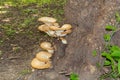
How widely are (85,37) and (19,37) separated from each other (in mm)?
2555

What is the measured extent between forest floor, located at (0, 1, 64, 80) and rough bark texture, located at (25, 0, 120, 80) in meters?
0.66

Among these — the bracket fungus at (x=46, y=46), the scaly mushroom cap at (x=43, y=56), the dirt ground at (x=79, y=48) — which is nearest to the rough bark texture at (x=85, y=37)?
the dirt ground at (x=79, y=48)

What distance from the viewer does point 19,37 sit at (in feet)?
20.0

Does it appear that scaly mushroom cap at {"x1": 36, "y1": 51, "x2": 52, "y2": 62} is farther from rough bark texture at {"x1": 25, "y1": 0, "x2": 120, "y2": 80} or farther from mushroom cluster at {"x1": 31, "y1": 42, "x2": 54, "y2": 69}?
rough bark texture at {"x1": 25, "y1": 0, "x2": 120, "y2": 80}

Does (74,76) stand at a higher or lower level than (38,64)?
lower

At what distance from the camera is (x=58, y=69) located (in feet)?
13.3

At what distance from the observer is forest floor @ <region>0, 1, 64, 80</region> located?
480 centimetres

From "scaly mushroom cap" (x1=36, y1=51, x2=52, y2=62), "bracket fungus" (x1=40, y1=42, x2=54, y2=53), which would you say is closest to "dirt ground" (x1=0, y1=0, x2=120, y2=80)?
"bracket fungus" (x1=40, y1=42, x2=54, y2=53)

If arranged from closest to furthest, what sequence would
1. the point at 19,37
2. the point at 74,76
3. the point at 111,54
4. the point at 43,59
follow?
the point at 111,54, the point at 43,59, the point at 74,76, the point at 19,37

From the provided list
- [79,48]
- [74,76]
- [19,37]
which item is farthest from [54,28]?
[19,37]

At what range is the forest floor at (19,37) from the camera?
480 cm

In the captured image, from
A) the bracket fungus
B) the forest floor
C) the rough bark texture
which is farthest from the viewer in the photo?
the forest floor

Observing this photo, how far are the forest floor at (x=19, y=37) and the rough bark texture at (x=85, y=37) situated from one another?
2.16 feet

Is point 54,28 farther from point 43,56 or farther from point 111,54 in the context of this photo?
point 111,54
